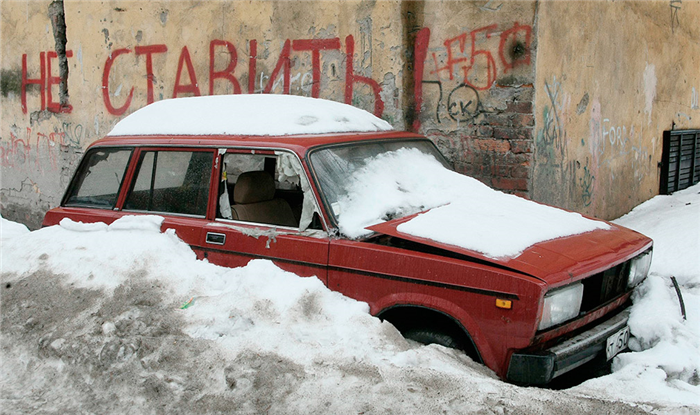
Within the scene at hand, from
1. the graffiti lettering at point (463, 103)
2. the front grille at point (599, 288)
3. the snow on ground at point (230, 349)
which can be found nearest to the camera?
the snow on ground at point (230, 349)

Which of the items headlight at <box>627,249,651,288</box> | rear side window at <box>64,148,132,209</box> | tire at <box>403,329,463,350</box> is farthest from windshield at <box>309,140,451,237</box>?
rear side window at <box>64,148,132,209</box>

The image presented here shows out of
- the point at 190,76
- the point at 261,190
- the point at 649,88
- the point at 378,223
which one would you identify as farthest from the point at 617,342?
the point at 649,88

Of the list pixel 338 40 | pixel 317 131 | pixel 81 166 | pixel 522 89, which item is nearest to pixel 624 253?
pixel 317 131

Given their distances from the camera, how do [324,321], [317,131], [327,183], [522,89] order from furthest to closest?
[522,89] → [317,131] → [327,183] → [324,321]

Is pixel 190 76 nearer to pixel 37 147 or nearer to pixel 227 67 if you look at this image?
pixel 227 67

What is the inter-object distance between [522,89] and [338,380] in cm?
377

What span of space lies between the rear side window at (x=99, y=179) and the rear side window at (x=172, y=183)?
0.17 meters

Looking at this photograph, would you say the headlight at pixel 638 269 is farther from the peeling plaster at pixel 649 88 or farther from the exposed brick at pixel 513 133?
the peeling plaster at pixel 649 88

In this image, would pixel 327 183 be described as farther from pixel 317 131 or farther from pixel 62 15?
pixel 62 15

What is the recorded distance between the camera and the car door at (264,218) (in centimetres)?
346

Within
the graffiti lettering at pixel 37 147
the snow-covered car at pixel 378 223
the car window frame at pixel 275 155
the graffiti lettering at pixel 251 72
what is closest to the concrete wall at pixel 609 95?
the graffiti lettering at pixel 251 72

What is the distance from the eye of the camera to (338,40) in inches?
260

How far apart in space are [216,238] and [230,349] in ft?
2.79

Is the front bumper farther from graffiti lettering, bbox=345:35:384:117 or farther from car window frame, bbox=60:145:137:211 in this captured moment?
graffiti lettering, bbox=345:35:384:117
